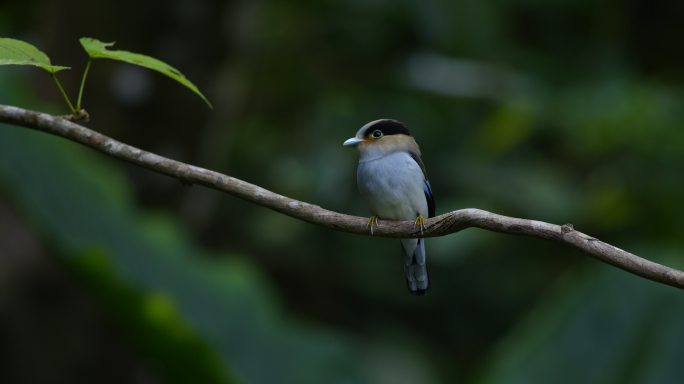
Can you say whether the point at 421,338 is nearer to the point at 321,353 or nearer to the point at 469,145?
the point at 469,145

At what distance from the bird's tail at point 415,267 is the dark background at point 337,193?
118 cm

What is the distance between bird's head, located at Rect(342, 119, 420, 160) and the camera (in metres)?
2.80

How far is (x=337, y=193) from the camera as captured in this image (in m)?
6.19

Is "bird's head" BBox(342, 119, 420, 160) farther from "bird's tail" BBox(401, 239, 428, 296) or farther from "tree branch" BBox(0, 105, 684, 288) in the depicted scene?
"tree branch" BBox(0, 105, 684, 288)

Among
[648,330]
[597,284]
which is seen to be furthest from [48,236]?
[648,330]

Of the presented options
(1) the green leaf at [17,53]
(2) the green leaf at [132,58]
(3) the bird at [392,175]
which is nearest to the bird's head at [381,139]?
(3) the bird at [392,175]

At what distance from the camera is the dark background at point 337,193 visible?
434 cm

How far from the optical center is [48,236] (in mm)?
3992

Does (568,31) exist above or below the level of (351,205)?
above

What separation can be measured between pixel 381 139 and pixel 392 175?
110 mm

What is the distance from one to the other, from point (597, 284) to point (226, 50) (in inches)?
94.7

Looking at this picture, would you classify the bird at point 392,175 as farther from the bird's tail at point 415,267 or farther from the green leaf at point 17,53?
the green leaf at point 17,53

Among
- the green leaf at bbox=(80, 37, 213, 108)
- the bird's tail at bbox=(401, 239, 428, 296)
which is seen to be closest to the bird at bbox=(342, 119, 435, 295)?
the bird's tail at bbox=(401, 239, 428, 296)

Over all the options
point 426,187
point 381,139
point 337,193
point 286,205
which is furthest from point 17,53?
point 337,193
